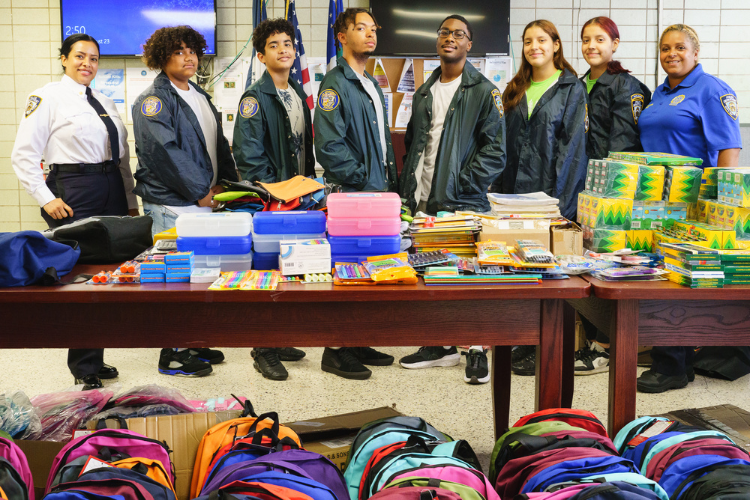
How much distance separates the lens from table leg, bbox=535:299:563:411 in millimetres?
1692

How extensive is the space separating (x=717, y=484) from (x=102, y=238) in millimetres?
1790

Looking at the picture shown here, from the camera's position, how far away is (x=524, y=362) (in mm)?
3166

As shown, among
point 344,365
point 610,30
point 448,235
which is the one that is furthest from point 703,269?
point 610,30

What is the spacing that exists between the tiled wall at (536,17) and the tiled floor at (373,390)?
263cm

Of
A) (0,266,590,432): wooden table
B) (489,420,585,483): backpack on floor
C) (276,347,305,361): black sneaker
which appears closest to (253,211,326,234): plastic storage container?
(0,266,590,432): wooden table

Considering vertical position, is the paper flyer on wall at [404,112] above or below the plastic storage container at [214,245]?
above

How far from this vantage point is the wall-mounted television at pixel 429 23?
4801 mm

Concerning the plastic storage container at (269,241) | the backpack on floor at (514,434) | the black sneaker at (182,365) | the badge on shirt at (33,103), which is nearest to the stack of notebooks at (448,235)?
the plastic storage container at (269,241)

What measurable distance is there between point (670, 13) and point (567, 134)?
246 cm

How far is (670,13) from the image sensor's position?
16.0ft

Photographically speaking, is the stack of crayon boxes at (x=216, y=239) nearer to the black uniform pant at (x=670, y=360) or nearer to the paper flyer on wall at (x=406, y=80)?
the black uniform pant at (x=670, y=360)

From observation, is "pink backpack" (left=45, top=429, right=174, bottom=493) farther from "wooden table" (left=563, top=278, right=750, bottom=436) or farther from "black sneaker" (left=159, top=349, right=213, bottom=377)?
"black sneaker" (left=159, top=349, right=213, bottom=377)

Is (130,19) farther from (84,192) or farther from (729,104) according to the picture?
(729,104)

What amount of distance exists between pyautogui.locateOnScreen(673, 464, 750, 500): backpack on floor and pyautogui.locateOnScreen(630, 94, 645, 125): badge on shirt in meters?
2.24
